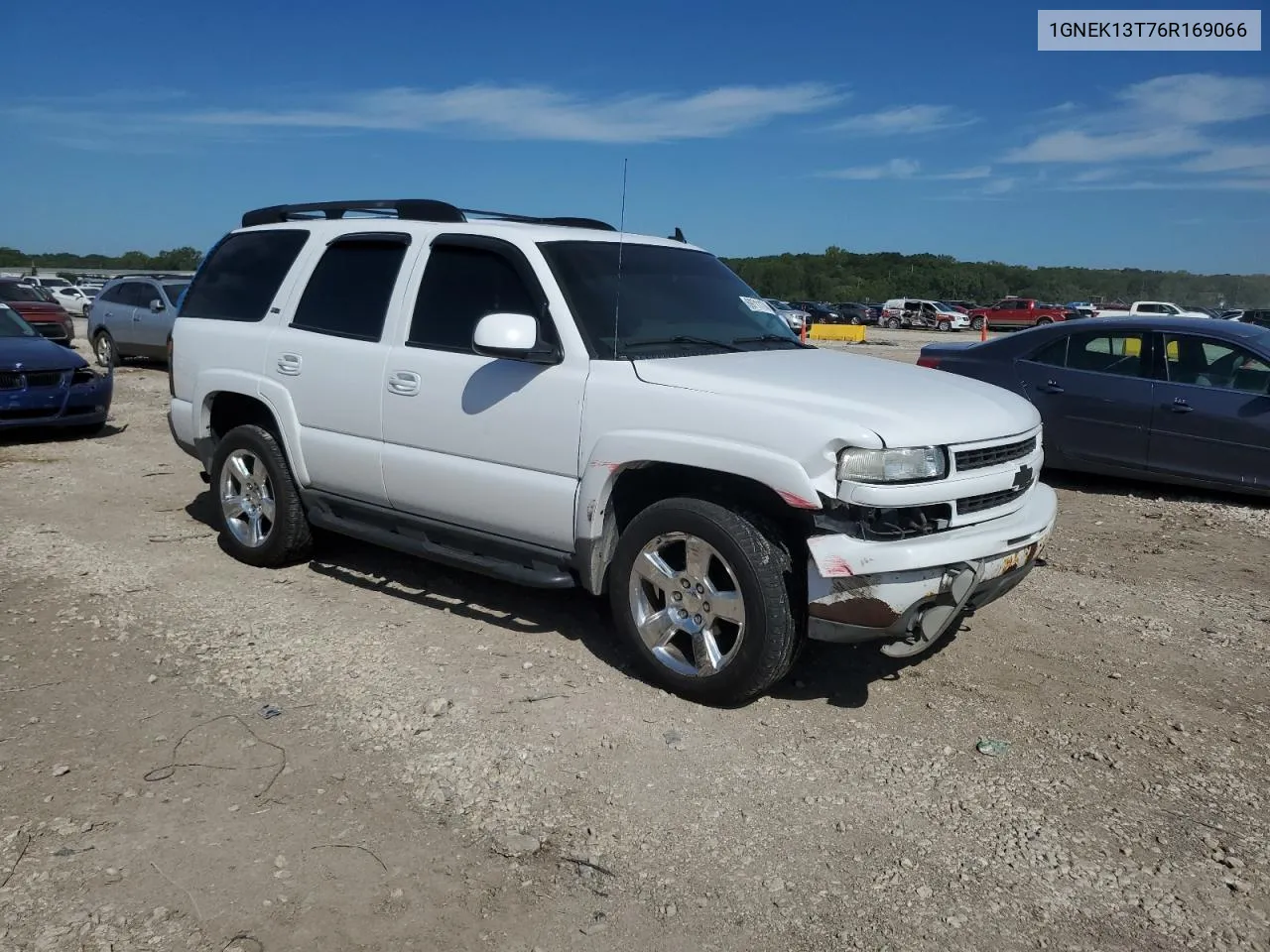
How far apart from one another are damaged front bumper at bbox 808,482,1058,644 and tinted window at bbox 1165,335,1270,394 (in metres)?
5.36

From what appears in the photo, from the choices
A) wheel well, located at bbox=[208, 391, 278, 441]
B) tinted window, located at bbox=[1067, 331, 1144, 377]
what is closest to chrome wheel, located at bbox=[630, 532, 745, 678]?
wheel well, located at bbox=[208, 391, 278, 441]

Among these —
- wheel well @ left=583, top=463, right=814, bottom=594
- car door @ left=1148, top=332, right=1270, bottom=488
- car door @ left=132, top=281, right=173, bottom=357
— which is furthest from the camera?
car door @ left=132, top=281, right=173, bottom=357

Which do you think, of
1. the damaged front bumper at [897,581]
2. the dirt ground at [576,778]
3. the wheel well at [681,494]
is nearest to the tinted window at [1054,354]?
the dirt ground at [576,778]

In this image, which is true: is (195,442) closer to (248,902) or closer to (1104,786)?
(248,902)

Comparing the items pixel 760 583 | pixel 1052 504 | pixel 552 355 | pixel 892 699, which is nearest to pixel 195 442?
pixel 552 355

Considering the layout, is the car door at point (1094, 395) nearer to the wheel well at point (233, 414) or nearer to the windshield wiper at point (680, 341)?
the windshield wiper at point (680, 341)

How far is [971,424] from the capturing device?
409cm

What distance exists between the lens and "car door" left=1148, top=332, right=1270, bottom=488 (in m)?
8.05

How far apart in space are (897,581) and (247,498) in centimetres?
401

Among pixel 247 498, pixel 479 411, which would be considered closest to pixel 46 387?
pixel 247 498

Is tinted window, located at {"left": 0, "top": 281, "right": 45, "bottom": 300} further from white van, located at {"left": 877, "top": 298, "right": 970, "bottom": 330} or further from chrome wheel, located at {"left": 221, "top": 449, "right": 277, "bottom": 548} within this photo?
white van, located at {"left": 877, "top": 298, "right": 970, "bottom": 330}

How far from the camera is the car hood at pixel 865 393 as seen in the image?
389 cm

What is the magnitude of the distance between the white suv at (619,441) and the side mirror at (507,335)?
0.5 inches

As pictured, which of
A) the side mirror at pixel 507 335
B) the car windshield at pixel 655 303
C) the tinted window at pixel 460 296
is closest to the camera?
the side mirror at pixel 507 335
